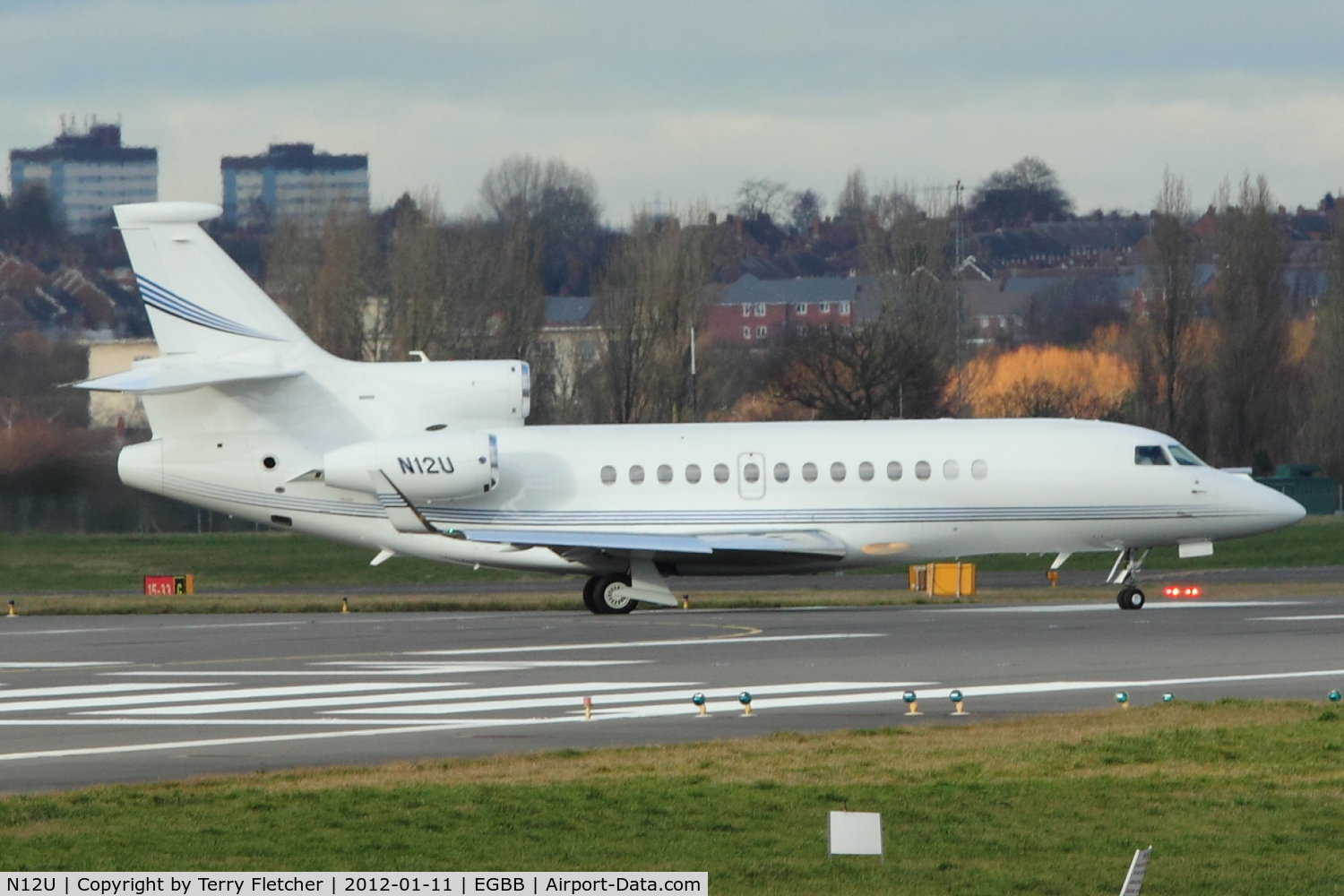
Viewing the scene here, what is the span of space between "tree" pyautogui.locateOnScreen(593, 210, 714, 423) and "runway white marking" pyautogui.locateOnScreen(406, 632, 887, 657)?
37.5 m

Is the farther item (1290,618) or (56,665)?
(1290,618)

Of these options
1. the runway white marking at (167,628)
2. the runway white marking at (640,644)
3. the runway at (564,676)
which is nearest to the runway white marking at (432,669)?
the runway at (564,676)

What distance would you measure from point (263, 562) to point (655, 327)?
1938 centimetres

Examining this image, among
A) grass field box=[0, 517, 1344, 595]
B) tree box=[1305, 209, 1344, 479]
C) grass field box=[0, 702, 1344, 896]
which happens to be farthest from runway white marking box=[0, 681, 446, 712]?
tree box=[1305, 209, 1344, 479]

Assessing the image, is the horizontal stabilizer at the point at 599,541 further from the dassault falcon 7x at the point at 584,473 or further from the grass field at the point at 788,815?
the grass field at the point at 788,815

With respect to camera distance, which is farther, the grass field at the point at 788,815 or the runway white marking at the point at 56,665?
the runway white marking at the point at 56,665

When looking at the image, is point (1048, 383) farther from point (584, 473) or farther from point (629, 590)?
point (629, 590)

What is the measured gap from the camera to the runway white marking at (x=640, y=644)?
82.4ft

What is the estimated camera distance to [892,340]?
212 ft

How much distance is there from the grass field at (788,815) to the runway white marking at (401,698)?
4.83 meters

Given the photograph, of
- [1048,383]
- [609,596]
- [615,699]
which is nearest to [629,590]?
[609,596]

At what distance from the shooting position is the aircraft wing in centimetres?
3162

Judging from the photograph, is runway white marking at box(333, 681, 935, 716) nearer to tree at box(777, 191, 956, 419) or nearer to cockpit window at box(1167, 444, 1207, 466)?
cockpit window at box(1167, 444, 1207, 466)

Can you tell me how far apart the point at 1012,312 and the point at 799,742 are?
136202 millimetres
